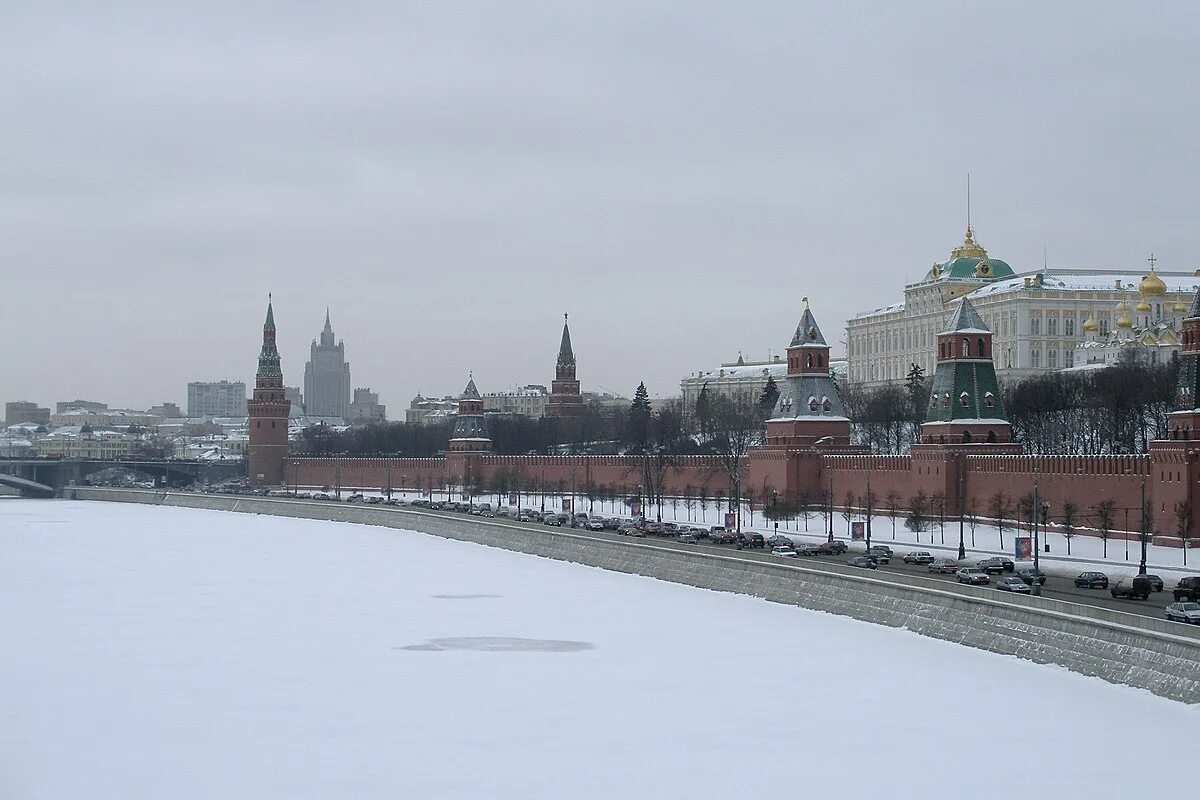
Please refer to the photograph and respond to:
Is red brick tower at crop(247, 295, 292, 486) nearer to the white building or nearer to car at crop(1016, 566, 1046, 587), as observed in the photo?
the white building

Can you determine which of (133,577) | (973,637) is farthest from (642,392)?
(973,637)

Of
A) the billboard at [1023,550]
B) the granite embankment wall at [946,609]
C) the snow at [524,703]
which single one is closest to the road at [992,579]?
the granite embankment wall at [946,609]

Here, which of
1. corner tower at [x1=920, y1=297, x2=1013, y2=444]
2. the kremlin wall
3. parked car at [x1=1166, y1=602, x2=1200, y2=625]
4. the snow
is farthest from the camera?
corner tower at [x1=920, y1=297, x2=1013, y2=444]

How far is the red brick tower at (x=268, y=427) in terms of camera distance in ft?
373

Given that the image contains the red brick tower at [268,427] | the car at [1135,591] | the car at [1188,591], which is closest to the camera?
the car at [1188,591]

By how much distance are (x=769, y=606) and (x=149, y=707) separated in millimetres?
15960

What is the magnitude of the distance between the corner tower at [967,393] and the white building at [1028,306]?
121 feet

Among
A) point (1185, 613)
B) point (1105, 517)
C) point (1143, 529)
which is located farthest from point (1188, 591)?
point (1105, 517)

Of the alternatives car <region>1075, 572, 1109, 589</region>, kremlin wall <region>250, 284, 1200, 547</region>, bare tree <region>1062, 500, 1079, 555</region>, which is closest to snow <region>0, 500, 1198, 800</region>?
car <region>1075, 572, 1109, 589</region>

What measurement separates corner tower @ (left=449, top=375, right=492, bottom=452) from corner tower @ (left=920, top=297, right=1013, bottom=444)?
140 ft

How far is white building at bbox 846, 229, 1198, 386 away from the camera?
10212 centimetres

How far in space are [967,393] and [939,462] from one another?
2602 mm

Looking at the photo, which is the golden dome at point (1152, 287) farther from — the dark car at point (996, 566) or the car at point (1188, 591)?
the car at point (1188, 591)

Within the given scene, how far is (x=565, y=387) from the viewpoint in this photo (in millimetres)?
Answer: 126250
